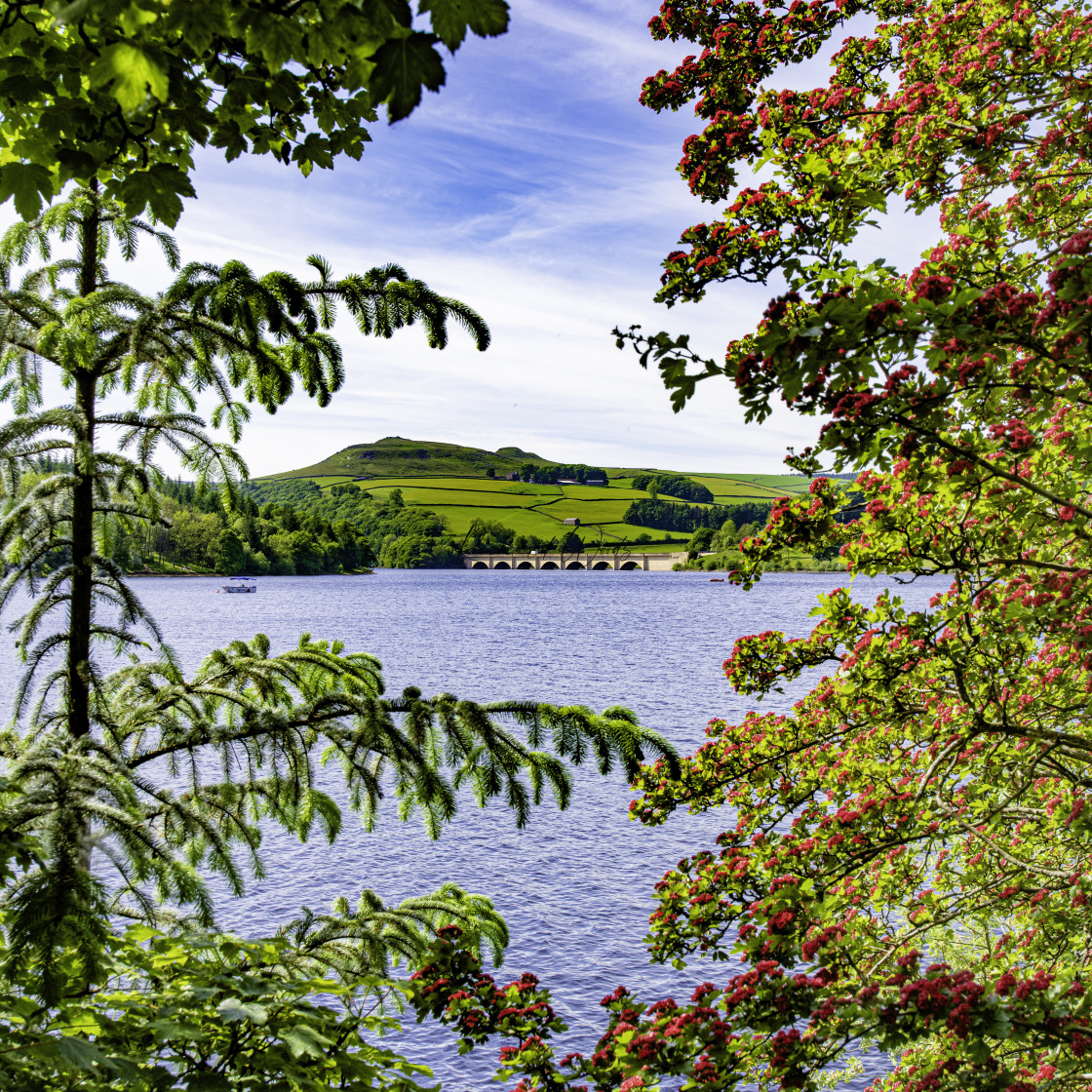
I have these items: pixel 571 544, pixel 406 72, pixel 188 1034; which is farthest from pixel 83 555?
pixel 571 544

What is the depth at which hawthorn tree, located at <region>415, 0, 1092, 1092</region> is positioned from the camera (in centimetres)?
360

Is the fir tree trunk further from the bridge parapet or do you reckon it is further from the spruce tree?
the bridge parapet

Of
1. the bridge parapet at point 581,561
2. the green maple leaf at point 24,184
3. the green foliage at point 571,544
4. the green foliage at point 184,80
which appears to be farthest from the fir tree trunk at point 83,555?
the green foliage at point 571,544

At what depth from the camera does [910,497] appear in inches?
217

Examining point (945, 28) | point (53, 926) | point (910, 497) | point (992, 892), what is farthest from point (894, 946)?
point (945, 28)

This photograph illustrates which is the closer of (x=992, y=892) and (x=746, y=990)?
(x=746, y=990)

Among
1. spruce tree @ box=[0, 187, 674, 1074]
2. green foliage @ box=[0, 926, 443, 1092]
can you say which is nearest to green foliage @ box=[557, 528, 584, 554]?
spruce tree @ box=[0, 187, 674, 1074]

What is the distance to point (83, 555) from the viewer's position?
16.8 ft

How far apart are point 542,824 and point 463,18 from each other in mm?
23503

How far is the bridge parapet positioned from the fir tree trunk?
6725 inches

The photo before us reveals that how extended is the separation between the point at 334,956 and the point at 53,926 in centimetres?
249

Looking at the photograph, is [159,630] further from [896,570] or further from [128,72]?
[896,570]

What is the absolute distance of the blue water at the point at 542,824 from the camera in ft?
51.1

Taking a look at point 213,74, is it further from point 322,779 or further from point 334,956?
point 322,779
